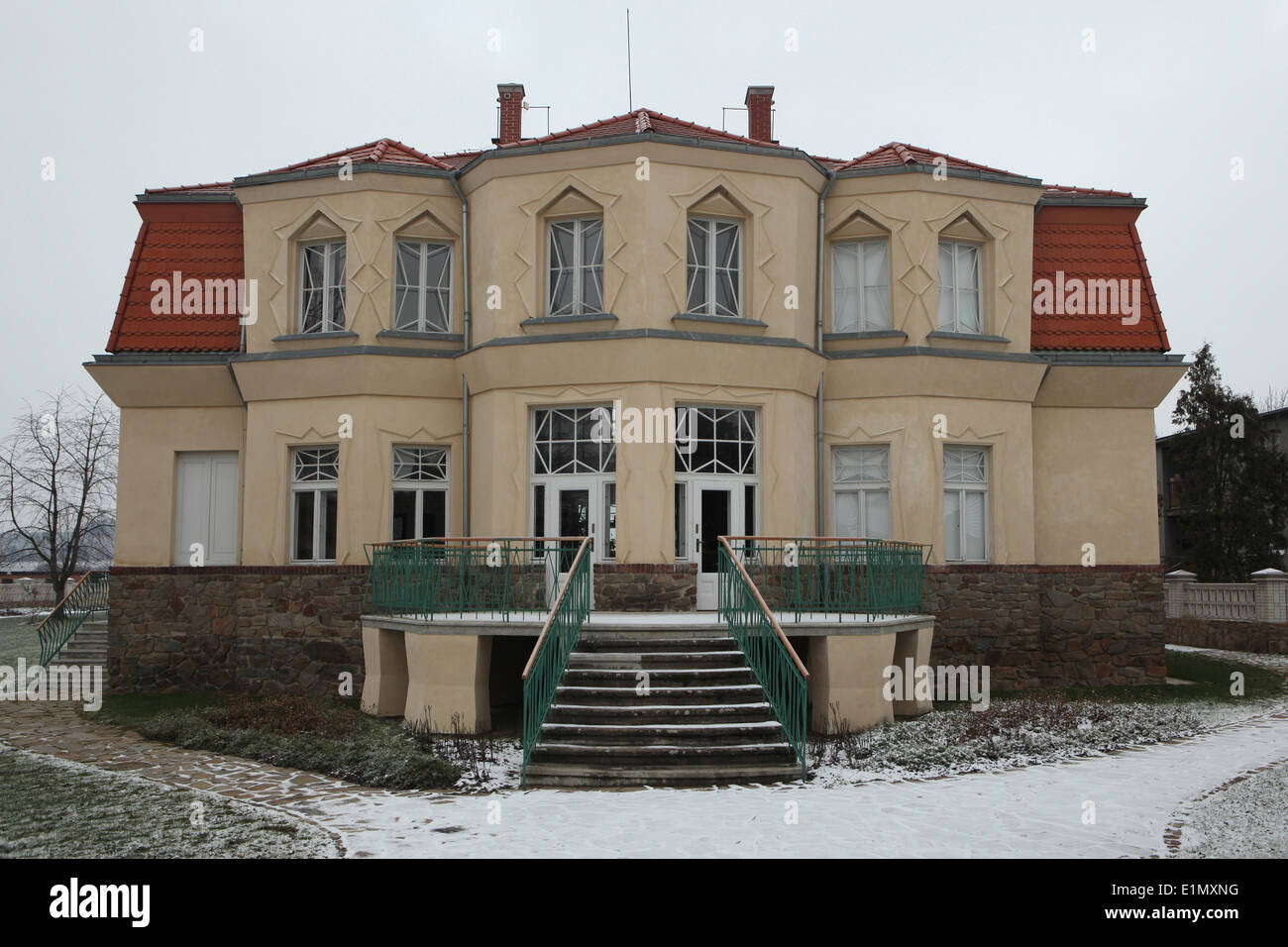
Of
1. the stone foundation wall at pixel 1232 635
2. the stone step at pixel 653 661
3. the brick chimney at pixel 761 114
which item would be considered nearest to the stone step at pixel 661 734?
the stone step at pixel 653 661

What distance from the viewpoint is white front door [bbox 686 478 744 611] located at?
15680 millimetres

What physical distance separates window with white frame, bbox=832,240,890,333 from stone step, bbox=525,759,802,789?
352 inches

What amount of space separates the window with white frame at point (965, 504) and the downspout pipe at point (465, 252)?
25.5ft

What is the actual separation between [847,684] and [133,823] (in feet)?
24.5

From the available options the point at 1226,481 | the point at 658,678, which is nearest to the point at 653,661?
the point at 658,678

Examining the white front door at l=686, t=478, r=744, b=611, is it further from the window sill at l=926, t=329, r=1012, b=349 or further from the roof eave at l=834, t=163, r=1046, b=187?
the roof eave at l=834, t=163, r=1046, b=187

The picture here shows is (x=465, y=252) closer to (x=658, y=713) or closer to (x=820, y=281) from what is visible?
(x=820, y=281)

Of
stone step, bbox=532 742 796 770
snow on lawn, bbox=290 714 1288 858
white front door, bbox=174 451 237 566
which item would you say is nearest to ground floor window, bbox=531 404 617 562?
stone step, bbox=532 742 796 770

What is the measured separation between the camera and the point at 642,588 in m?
15.2

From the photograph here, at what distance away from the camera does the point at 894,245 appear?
56.1 feet
